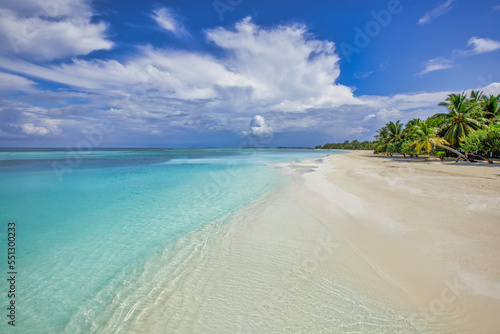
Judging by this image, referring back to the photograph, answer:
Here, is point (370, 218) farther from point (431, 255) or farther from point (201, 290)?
point (201, 290)

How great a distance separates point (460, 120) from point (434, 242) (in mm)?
32616

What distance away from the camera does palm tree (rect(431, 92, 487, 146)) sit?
26128mm

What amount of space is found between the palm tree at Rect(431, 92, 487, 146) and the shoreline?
924 inches

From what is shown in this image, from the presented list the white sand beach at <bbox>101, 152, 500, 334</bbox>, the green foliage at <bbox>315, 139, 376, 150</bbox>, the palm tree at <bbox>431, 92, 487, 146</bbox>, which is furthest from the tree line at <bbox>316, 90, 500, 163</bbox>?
the green foliage at <bbox>315, 139, 376, 150</bbox>

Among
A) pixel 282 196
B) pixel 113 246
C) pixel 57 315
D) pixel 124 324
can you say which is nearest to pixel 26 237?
pixel 113 246

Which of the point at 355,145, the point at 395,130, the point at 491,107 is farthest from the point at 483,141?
the point at 355,145

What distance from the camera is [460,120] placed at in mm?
26844

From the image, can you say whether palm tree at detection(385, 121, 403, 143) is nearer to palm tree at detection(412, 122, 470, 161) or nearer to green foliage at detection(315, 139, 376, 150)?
palm tree at detection(412, 122, 470, 161)

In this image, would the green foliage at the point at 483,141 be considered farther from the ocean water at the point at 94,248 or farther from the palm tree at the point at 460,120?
the ocean water at the point at 94,248

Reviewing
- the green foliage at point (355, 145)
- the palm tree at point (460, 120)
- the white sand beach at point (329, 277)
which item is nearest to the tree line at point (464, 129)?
the palm tree at point (460, 120)

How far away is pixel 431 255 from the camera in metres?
4.47

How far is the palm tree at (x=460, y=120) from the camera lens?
2613cm

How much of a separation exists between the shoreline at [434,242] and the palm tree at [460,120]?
2348 centimetres

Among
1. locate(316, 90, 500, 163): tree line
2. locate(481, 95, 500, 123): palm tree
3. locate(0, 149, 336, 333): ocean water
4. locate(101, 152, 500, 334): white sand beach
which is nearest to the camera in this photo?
locate(101, 152, 500, 334): white sand beach
